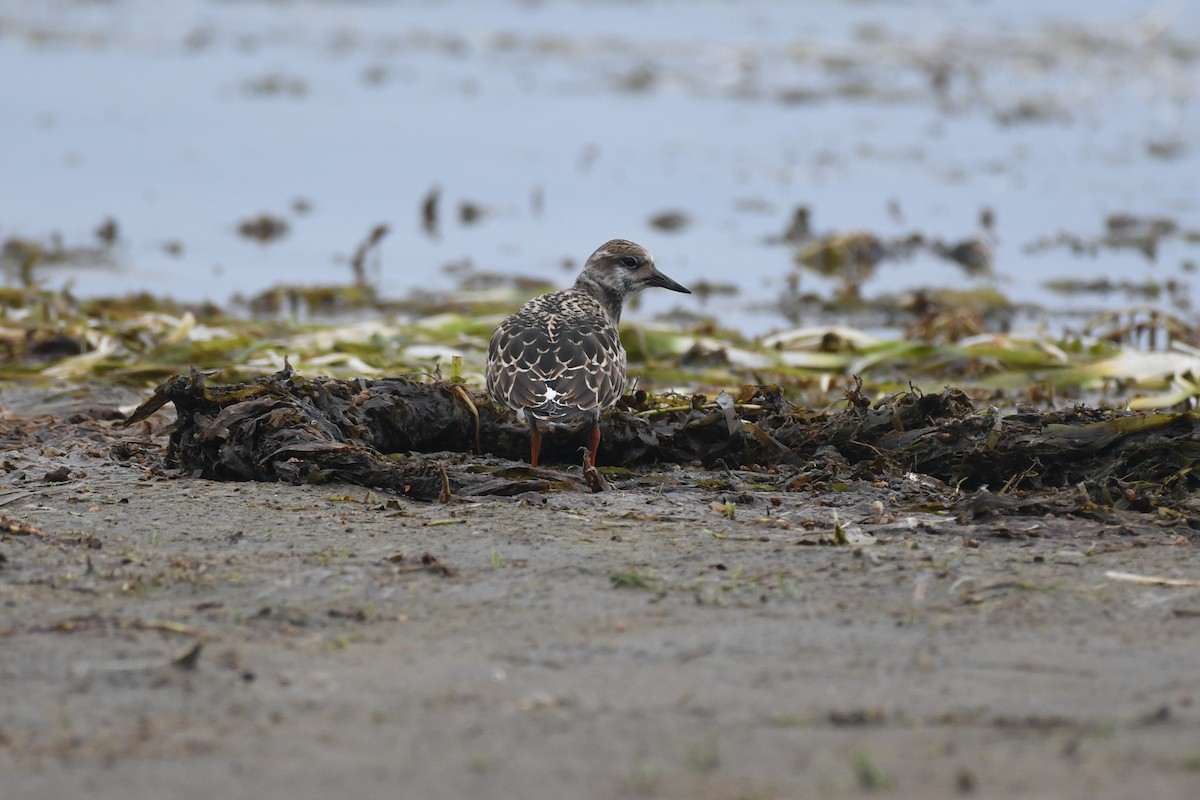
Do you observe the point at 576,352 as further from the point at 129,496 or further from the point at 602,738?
the point at 602,738

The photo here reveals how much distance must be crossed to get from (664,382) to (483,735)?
461 centimetres

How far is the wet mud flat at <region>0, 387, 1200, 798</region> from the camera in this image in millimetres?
2818

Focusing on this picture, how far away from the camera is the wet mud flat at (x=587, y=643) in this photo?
2.82m

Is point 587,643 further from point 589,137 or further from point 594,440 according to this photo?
point 589,137

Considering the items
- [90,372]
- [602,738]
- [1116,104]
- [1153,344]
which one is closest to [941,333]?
[1153,344]

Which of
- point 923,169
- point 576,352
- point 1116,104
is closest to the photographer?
point 576,352

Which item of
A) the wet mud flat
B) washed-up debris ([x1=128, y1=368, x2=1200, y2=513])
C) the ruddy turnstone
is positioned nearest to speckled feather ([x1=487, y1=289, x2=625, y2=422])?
the ruddy turnstone

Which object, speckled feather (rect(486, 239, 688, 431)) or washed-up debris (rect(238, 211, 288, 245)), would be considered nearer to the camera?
speckled feather (rect(486, 239, 688, 431))

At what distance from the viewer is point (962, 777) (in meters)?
2.72

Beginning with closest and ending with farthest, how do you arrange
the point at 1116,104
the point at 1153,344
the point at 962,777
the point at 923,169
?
Result: the point at 962,777 < the point at 1153,344 < the point at 923,169 < the point at 1116,104

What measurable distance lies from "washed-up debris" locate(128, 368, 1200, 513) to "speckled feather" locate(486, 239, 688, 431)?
0.54 ft

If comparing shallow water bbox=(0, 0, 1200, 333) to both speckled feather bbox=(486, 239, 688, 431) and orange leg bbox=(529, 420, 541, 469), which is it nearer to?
speckled feather bbox=(486, 239, 688, 431)

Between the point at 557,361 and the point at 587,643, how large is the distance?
199cm

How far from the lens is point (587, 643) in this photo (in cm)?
350
